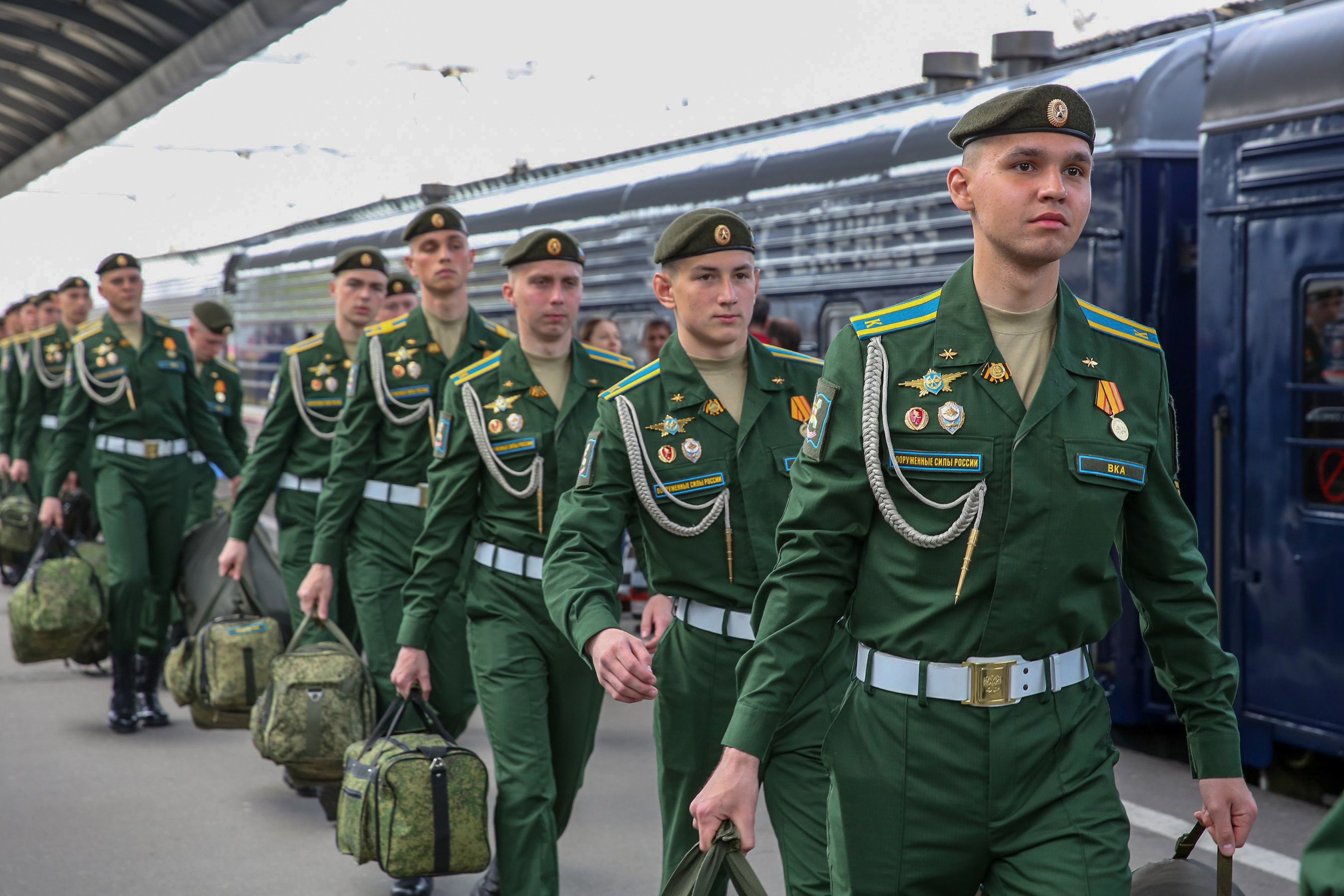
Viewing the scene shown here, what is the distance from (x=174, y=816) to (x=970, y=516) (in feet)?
15.5

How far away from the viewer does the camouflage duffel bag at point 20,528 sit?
12.1m

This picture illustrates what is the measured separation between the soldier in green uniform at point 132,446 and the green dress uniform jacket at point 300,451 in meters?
1.15

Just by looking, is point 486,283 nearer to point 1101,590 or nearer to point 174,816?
point 174,816

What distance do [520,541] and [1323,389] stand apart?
3269 millimetres

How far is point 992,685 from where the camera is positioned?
9.29 ft

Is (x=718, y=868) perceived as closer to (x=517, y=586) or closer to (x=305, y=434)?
(x=517, y=586)

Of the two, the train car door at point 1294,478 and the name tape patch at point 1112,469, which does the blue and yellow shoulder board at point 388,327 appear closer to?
the train car door at point 1294,478

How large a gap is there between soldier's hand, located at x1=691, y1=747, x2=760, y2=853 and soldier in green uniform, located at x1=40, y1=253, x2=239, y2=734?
20.3 feet

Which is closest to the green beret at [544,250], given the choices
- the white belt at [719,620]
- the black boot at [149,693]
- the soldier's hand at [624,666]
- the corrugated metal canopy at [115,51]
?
the white belt at [719,620]

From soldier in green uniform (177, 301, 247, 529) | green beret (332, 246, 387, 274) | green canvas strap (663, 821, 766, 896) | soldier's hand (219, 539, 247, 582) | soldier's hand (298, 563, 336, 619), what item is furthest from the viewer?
soldier in green uniform (177, 301, 247, 529)

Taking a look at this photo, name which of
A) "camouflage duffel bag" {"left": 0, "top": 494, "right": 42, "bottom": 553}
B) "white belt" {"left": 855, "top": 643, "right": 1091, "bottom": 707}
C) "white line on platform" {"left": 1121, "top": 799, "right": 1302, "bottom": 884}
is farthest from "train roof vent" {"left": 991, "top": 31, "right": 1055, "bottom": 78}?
"camouflage duffel bag" {"left": 0, "top": 494, "right": 42, "bottom": 553}

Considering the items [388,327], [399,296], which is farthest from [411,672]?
[399,296]

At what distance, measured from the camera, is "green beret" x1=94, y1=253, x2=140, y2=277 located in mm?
8984

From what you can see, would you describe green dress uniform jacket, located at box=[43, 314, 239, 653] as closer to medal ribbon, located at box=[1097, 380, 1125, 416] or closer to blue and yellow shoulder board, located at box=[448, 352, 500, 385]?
blue and yellow shoulder board, located at box=[448, 352, 500, 385]
